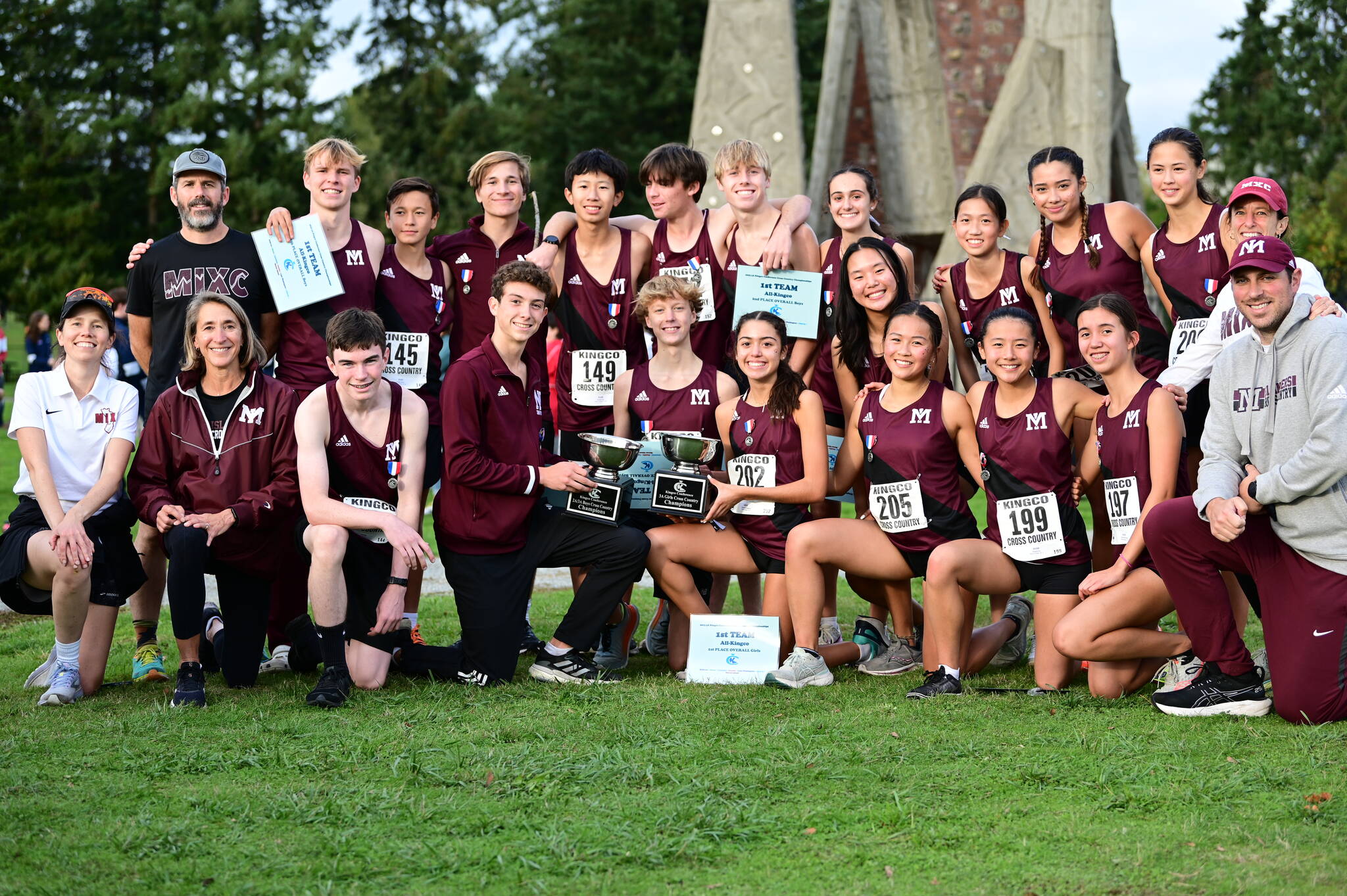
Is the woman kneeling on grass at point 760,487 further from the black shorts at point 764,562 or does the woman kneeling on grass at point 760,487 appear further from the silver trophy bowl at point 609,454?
the silver trophy bowl at point 609,454

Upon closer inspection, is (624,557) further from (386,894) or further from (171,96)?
(171,96)

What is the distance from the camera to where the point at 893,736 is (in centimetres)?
430

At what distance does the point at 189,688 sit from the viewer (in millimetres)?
4930

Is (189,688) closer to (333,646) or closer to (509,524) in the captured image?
(333,646)

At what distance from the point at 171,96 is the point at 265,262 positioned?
26.1m

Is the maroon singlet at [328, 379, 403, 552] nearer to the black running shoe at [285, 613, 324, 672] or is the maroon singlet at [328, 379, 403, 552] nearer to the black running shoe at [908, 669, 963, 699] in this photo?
the black running shoe at [285, 613, 324, 672]

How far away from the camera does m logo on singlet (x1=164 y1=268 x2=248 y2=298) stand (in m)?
5.70

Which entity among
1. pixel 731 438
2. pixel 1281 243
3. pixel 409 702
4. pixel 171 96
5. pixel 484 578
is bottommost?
pixel 409 702

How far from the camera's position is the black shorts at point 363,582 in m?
5.27

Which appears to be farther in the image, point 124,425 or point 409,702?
point 124,425

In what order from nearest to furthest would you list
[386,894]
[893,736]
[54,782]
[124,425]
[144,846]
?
[386,894] → [144,846] → [54,782] → [893,736] → [124,425]

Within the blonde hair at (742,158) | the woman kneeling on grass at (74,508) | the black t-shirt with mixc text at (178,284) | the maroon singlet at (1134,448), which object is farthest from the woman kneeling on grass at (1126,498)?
the woman kneeling on grass at (74,508)

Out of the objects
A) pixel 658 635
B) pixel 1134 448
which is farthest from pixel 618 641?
pixel 1134 448

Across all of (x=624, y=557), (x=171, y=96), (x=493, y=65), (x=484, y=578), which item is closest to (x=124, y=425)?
(x=484, y=578)
